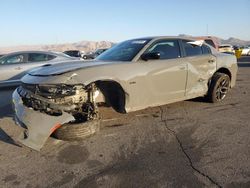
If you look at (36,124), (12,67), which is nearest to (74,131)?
(36,124)

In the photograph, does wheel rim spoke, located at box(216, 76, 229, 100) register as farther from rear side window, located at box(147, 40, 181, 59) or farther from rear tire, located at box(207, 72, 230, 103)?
rear side window, located at box(147, 40, 181, 59)

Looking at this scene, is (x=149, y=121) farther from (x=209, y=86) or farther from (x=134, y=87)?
(x=209, y=86)

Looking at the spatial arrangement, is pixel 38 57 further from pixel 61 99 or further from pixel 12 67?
pixel 61 99

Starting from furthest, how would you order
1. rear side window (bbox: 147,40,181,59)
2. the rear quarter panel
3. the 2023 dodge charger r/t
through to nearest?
the rear quarter panel, rear side window (bbox: 147,40,181,59), the 2023 dodge charger r/t

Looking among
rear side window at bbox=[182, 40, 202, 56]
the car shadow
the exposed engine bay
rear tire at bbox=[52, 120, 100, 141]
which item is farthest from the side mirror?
the car shadow

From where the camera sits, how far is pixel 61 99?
5.07 m

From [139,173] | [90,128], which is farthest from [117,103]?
[139,173]

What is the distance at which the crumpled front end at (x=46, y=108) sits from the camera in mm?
4598

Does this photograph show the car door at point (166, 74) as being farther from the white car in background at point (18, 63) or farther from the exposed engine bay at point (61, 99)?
the white car in background at point (18, 63)

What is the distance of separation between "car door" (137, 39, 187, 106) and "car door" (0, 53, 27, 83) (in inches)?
238

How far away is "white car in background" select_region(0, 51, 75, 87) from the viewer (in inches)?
430

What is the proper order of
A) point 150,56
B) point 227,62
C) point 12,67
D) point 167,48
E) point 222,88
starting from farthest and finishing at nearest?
1. point 12,67
2. point 227,62
3. point 222,88
4. point 167,48
5. point 150,56

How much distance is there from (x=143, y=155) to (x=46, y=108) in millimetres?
1618

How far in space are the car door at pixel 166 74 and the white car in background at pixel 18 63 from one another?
5.82 metres
